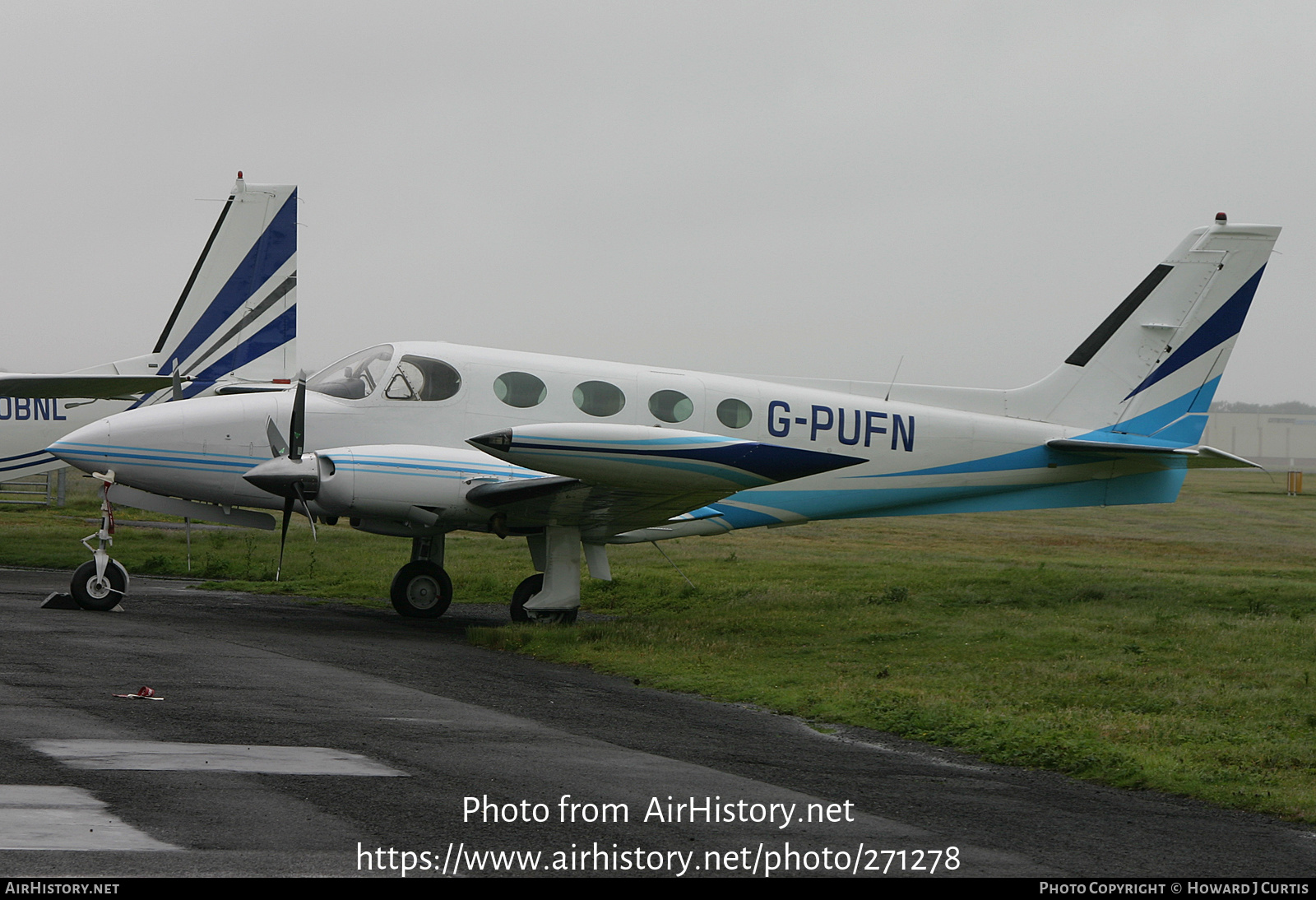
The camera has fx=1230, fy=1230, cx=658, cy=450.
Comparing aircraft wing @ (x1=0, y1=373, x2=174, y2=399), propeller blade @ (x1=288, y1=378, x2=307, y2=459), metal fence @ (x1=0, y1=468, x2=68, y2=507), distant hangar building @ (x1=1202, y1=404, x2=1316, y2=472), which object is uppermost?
distant hangar building @ (x1=1202, y1=404, x2=1316, y2=472)

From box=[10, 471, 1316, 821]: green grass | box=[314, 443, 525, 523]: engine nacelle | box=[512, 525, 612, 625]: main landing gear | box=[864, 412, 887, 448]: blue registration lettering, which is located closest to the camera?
box=[10, 471, 1316, 821]: green grass

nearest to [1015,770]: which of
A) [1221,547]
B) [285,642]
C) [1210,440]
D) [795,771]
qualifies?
[795,771]

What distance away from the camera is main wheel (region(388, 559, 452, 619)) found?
15.8 meters

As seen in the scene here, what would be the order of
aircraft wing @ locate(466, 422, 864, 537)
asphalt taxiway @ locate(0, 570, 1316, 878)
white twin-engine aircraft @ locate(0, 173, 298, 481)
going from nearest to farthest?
1. asphalt taxiway @ locate(0, 570, 1316, 878)
2. aircraft wing @ locate(466, 422, 864, 537)
3. white twin-engine aircraft @ locate(0, 173, 298, 481)

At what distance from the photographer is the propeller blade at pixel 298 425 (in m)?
14.2

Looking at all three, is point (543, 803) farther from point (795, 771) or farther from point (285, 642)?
point (285, 642)

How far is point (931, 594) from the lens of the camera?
56.3 feet

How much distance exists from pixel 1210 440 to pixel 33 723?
393ft

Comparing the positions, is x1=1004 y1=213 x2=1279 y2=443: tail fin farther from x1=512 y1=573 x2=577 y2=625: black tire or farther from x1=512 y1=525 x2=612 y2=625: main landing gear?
x1=512 y1=573 x2=577 y2=625: black tire

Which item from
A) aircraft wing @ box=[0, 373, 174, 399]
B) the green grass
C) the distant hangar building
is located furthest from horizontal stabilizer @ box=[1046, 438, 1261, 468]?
the distant hangar building

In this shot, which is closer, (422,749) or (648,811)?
(648,811)

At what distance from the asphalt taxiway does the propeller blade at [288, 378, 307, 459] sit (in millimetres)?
3648

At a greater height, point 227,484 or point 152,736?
point 227,484

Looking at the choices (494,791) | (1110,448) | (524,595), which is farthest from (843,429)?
(494,791)
